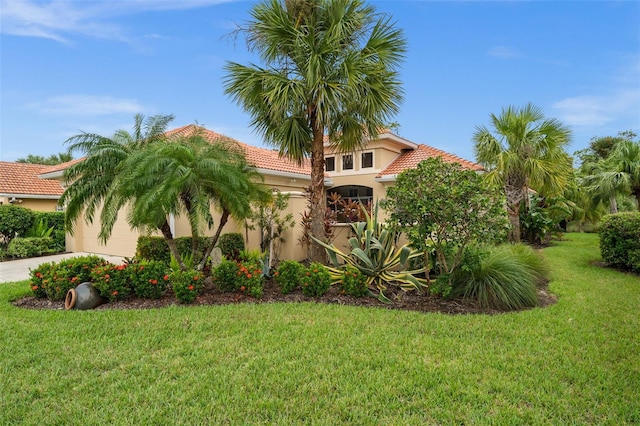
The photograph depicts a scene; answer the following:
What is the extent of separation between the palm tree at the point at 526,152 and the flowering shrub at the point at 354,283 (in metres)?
9.26

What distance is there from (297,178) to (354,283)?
8.72 metres

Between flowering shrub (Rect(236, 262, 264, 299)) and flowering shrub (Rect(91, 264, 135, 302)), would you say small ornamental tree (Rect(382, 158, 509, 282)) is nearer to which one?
flowering shrub (Rect(236, 262, 264, 299))

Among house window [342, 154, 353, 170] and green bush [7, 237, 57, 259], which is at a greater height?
house window [342, 154, 353, 170]

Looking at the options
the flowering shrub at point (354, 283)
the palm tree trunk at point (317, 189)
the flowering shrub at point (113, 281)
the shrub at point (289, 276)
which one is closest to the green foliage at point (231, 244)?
the palm tree trunk at point (317, 189)

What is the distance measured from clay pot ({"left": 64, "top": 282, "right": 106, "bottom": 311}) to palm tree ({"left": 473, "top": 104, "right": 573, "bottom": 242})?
13593 mm

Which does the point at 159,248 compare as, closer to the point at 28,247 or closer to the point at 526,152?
the point at 28,247

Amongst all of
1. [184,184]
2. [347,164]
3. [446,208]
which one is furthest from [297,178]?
[446,208]

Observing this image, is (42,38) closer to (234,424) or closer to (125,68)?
→ (125,68)

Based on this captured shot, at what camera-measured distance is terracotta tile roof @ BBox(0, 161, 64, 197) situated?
18.3 meters

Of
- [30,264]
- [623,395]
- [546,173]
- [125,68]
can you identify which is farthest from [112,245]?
[546,173]

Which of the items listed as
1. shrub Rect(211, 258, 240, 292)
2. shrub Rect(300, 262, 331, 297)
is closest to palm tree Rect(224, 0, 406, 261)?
shrub Rect(300, 262, 331, 297)

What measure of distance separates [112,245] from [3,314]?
336 inches

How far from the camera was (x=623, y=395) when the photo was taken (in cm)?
348

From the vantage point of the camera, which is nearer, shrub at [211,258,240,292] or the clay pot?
the clay pot
